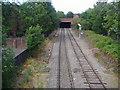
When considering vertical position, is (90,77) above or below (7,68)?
below

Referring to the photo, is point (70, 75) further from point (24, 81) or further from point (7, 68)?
point (7, 68)

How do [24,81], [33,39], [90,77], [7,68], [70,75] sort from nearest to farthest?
[7,68], [24,81], [90,77], [70,75], [33,39]

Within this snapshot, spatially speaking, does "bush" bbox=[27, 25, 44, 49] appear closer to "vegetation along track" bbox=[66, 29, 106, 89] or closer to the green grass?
"vegetation along track" bbox=[66, 29, 106, 89]

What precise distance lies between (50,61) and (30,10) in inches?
604

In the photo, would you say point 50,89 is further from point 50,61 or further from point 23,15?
point 23,15

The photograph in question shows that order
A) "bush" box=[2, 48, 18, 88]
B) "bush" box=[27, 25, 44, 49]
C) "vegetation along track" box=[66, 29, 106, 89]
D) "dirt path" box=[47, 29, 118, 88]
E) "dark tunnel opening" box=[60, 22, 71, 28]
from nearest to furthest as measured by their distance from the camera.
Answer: "bush" box=[2, 48, 18, 88] → "vegetation along track" box=[66, 29, 106, 89] → "dirt path" box=[47, 29, 118, 88] → "bush" box=[27, 25, 44, 49] → "dark tunnel opening" box=[60, 22, 71, 28]

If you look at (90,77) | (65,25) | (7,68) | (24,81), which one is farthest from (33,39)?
(65,25)

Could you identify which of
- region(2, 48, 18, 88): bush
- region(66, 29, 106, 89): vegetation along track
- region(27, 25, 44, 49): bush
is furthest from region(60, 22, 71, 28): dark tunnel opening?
region(2, 48, 18, 88): bush

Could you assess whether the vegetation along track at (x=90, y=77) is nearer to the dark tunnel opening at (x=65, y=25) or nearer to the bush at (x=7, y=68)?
the bush at (x=7, y=68)

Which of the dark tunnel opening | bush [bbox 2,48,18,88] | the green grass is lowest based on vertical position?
the green grass

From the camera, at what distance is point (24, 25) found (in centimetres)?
2912

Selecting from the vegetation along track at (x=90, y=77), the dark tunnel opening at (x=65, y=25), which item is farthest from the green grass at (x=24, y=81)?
the dark tunnel opening at (x=65, y=25)

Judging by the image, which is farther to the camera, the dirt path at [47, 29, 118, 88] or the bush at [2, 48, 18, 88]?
the dirt path at [47, 29, 118, 88]

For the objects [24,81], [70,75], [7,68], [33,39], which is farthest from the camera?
[33,39]
